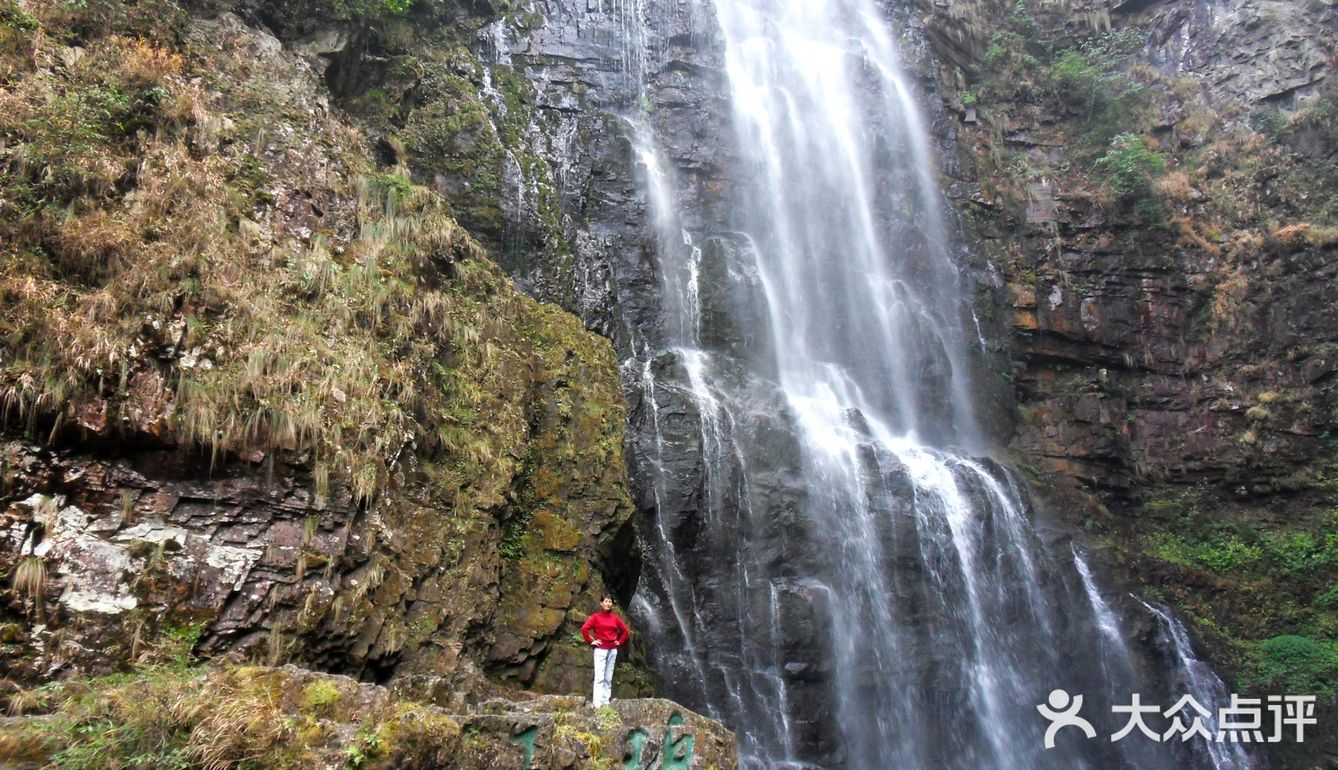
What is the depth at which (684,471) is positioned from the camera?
11.4 metres

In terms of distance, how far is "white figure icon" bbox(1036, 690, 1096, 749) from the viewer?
12130mm

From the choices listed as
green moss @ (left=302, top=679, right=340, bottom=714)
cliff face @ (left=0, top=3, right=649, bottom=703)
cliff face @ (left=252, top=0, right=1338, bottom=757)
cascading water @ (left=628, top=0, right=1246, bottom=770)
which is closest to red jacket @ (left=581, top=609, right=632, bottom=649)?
cliff face @ (left=0, top=3, right=649, bottom=703)

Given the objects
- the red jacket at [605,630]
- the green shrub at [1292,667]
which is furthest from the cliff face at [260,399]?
the green shrub at [1292,667]

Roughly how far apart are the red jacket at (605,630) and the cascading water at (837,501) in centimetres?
374

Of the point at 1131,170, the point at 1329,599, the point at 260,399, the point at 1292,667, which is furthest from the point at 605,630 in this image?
the point at 1131,170

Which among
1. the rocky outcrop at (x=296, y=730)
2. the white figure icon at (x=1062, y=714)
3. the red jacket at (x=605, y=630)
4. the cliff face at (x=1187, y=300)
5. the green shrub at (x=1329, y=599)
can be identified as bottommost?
the white figure icon at (x=1062, y=714)

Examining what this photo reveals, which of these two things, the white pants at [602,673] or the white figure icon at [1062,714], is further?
the white figure icon at [1062,714]

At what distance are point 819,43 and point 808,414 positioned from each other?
1217cm

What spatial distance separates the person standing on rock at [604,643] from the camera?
6613mm

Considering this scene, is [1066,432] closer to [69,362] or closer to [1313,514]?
[1313,514]

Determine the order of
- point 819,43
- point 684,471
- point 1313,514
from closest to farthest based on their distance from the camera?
point 684,471 < point 1313,514 < point 819,43

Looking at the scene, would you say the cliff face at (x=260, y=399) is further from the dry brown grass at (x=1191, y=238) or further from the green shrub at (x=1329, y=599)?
the dry brown grass at (x=1191, y=238)

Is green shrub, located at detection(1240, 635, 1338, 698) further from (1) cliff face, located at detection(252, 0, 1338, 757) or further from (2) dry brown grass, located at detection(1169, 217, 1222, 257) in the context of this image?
(2) dry brown grass, located at detection(1169, 217, 1222, 257)

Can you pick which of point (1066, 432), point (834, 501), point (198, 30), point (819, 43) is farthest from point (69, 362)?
point (819, 43)
